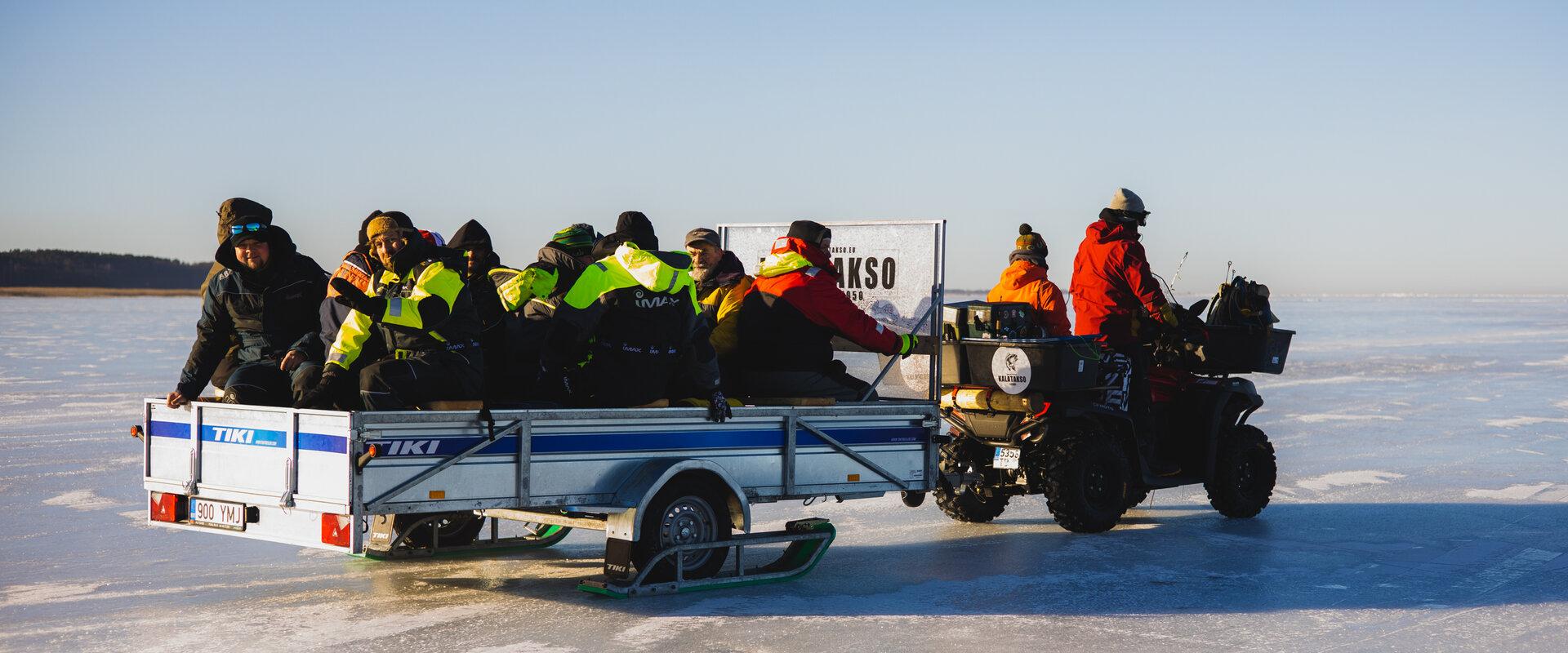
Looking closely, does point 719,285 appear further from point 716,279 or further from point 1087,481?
point 1087,481

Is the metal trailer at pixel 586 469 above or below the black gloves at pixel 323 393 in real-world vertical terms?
below

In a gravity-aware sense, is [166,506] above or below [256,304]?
below

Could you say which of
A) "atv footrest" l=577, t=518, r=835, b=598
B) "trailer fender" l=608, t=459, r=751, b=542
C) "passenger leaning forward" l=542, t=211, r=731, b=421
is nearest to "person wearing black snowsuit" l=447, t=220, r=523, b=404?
"passenger leaning forward" l=542, t=211, r=731, b=421

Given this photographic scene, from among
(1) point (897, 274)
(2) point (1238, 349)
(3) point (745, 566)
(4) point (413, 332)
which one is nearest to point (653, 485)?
(4) point (413, 332)

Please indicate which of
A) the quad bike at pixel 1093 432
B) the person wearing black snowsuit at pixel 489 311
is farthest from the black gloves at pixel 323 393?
the quad bike at pixel 1093 432

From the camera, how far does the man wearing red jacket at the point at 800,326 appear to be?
743 cm

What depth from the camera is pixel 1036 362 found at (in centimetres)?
845

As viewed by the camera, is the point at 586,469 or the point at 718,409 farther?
the point at 718,409

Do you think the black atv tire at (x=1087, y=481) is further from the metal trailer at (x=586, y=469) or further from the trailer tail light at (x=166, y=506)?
the trailer tail light at (x=166, y=506)

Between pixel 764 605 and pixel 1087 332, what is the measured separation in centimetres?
323

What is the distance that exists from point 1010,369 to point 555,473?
3169mm

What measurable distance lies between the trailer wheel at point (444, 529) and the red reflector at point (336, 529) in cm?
144

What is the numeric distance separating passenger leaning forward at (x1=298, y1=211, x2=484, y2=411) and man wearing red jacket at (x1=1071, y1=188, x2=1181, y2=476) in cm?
398

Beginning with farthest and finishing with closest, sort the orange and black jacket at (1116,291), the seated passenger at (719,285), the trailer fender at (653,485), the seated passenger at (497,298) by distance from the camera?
the orange and black jacket at (1116,291)
the seated passenger at (719,285)
the seated passenger at (497,298)
the trailer fender at (653,485)
